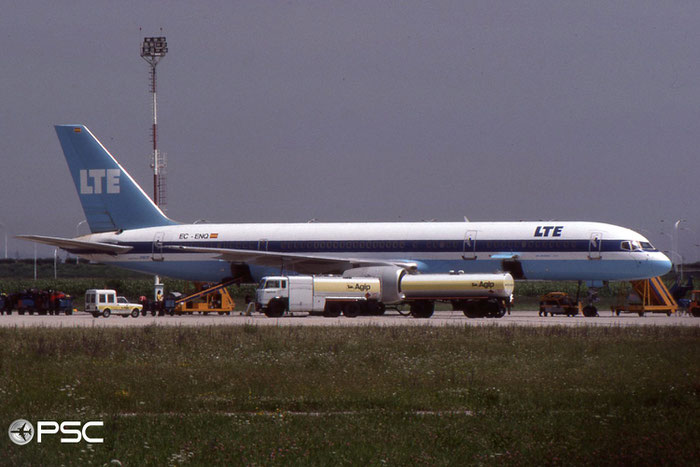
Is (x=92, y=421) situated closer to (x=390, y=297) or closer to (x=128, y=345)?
(x=128, y=345)

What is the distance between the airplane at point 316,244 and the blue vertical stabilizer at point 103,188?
72 mm

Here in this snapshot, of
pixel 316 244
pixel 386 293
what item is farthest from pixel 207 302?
pixel 386 293

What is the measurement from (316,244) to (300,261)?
178 cm

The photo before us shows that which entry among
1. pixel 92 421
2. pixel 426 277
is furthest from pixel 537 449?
pixel 426 277

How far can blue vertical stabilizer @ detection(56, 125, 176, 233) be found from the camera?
68438 millimetres

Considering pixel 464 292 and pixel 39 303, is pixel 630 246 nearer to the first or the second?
pixel 464 292

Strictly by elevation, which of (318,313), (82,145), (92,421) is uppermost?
(82,145)

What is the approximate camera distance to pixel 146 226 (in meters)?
68.2

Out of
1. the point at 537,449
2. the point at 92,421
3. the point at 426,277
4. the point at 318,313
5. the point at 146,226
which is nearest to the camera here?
the point at 537,449

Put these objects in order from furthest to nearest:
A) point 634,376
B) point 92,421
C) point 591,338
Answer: point 591,338 < point 634,376 < point 92,421

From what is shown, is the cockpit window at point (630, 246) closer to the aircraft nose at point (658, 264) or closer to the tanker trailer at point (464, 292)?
the aircraft nose at point (658, 264)

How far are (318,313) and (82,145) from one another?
24.4 meters

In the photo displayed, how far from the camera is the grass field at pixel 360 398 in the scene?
13961mm

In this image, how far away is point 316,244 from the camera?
62.5 m
